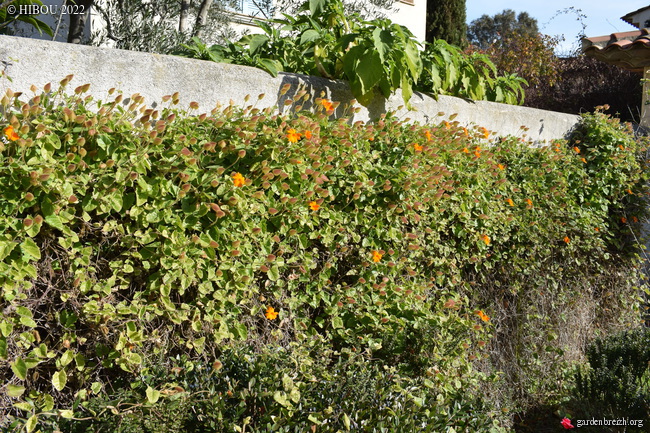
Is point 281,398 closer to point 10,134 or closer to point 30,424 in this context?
point 30,424

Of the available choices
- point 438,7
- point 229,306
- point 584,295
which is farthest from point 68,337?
point 438,7

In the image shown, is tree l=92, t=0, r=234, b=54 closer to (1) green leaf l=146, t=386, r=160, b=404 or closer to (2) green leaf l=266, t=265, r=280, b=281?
(2) green leaf l=266, t=265, r=280, b=281

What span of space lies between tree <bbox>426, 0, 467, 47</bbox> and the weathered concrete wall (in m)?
10.6

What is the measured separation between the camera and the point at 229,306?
2.60 meters

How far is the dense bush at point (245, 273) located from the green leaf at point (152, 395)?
2.3 inches

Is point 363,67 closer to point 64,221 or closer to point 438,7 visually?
point 64,221

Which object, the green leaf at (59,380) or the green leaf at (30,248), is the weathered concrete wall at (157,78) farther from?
the green leaf at (59,380)

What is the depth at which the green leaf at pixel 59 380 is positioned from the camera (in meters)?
2.17

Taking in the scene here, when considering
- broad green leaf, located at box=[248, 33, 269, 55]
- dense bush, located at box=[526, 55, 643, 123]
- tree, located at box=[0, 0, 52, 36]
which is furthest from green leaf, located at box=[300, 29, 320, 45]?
dense bush, located at box=[526, 55, 643, 123]

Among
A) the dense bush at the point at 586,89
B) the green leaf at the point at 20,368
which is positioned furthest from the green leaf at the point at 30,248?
the dense bush at the point at 586,89

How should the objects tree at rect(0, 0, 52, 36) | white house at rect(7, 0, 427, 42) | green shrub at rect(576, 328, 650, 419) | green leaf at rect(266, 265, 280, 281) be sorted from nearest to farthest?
green leaf at rect(266, 265, 280, 281) → green shrub at rect(576, 328, 650, 419) → tree at rect(0, 0, 52, 36) → white house at rect(7, 0, 427, 42)

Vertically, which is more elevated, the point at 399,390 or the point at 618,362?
the point at 399,390

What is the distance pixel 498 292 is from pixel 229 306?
2.07m

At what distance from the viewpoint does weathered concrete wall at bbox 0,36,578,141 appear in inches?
101
